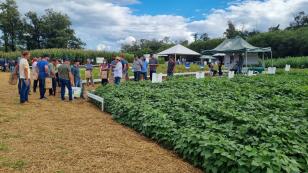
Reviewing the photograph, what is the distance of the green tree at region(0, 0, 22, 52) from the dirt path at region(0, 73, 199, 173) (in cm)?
6193

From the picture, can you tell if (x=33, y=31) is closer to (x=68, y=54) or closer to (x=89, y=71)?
(x=68, y=54)

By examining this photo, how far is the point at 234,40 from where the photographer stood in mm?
32312

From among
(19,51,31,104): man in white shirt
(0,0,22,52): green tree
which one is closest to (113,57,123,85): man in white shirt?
(19,51,31,104): man in white shirt

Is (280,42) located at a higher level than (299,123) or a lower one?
higher

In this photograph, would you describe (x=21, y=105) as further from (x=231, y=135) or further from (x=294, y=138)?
(x=294, y=138)

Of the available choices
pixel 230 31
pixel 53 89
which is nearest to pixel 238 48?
pixel 53 89

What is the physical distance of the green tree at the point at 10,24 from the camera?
65.9 meters

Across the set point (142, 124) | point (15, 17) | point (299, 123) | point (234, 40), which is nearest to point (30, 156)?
point (142, 124)

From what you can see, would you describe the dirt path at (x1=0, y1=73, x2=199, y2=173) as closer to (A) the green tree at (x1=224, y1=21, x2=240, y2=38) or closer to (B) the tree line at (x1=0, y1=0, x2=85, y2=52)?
(B) the tree line at (x1=0, y1=0, x2=85, y2=52)

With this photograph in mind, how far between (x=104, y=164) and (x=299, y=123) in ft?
13.2

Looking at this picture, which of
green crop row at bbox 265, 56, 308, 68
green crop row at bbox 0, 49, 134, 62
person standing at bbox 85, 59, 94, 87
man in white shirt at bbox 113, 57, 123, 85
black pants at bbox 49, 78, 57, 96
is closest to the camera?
black pants at bbox 49, 78, 57, 96

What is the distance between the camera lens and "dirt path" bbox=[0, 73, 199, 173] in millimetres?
5812

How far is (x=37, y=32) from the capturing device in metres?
75.1

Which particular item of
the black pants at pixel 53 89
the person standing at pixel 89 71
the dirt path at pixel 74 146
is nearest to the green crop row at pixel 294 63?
the person standing at pixel 89 71
